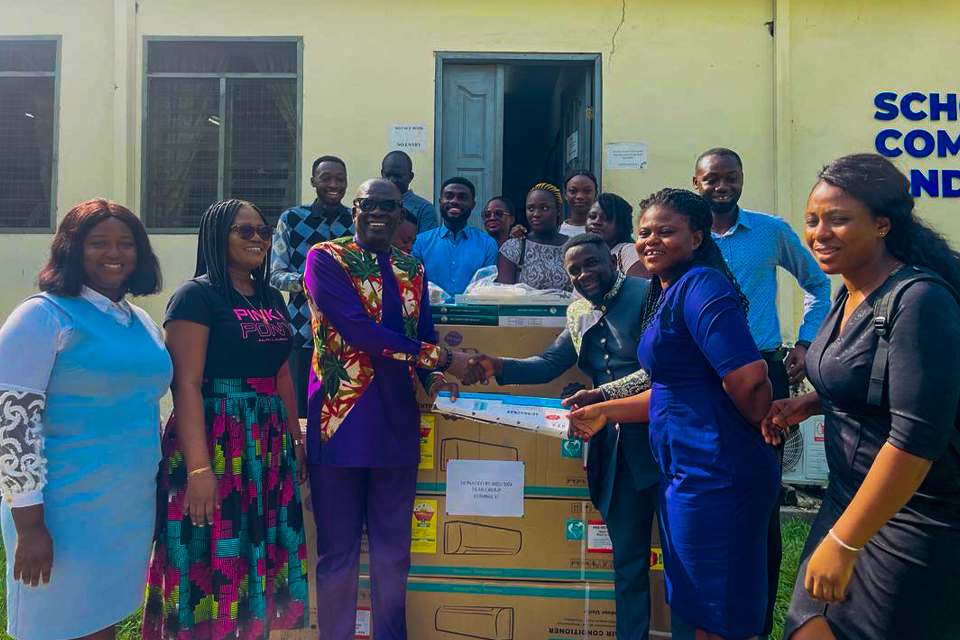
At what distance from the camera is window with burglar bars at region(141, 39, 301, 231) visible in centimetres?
653

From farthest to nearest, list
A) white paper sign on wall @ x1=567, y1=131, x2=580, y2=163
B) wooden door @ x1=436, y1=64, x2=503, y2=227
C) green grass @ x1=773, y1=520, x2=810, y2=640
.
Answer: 1. white paper sign on wall @ x1=567, y1=131, x2=580, y2=163
2. wooden door @ x1=436, y1=64, x2=503, y2=227
3. green grass @ x1=773, y1=520, x2=810, y2=640

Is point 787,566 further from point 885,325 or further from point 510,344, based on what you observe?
point 885,325

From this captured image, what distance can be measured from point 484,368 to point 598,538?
0.89 metres

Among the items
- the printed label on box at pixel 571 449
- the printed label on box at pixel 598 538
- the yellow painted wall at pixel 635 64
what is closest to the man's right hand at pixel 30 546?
the printed label on box at pixel 571 449

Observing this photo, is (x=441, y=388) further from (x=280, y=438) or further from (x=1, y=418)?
(x=1, y=418)

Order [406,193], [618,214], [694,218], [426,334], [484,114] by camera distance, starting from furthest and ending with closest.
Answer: [484,114]
[406,193]
[618,214]
[426,334]
[694,218]

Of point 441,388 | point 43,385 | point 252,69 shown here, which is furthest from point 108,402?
point 252,69

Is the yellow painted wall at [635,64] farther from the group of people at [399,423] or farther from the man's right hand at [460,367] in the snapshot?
the man's right hand at [460,367]

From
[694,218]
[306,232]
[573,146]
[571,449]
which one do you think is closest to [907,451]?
[694,218]

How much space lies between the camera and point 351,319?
2.62 meters

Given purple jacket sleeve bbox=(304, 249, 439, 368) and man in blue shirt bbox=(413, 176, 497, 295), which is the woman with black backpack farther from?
man in blue shirt bbox=(413, 176, 497, 295)

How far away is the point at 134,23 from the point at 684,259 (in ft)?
20.4

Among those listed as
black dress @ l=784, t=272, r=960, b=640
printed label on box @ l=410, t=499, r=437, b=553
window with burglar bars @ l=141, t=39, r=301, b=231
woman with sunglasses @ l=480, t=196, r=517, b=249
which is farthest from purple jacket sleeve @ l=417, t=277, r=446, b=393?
window with burglar bars @ l=141, t=39, r=301, b=231

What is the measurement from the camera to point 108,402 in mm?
2215
